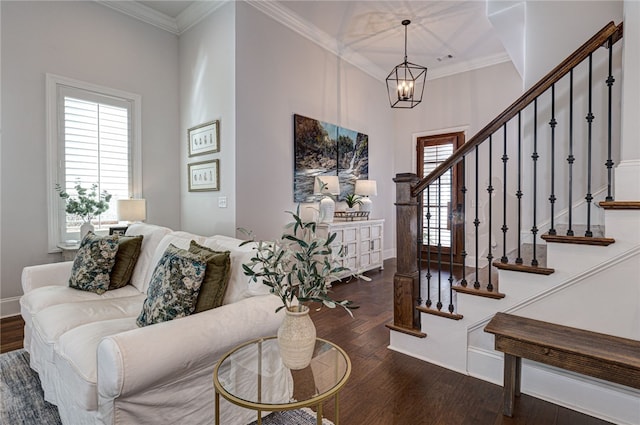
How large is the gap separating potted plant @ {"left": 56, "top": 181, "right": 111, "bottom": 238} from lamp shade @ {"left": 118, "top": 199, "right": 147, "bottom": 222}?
0.19 m

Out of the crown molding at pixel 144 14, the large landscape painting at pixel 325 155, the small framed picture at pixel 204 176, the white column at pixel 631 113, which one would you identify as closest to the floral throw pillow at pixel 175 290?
the small framed picture at pixel 204 176

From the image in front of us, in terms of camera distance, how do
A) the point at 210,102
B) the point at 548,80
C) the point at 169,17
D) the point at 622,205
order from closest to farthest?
the point at 622,205 < the point at 548,80 < the point at 210,102 < the point at 169,17

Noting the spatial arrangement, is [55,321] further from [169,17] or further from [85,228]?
[169,17]

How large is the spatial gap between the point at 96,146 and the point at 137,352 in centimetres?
337

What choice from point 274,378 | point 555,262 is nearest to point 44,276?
point 274,378

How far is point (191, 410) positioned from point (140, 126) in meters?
3.64

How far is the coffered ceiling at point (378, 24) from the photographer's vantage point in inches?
154

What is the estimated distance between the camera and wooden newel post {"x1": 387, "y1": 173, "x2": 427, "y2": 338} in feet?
8.27

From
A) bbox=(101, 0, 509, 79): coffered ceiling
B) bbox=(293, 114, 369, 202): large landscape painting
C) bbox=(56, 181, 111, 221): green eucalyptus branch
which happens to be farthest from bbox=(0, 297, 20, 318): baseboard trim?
bbox=(101, 0, 509, 79): coffered ceiling

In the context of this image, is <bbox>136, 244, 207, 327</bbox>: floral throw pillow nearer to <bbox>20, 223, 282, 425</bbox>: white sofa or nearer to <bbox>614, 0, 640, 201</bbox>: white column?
<bbox>20, 223, 282, 425</bbox>: white sofa

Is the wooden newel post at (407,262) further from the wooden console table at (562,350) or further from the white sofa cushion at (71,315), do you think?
the white sofa cushion at (71,315)

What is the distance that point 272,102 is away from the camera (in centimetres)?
401

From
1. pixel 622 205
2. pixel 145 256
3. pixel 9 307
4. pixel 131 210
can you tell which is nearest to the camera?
pixel 622 205

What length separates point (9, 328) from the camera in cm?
296
